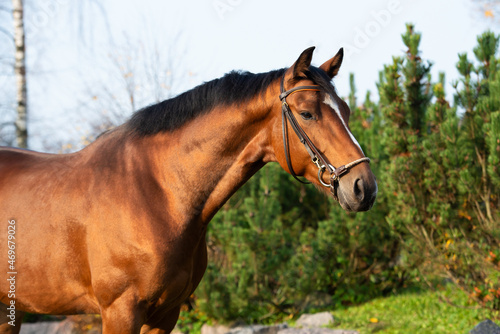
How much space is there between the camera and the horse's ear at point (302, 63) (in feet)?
7.96

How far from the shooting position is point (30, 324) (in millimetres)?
5637

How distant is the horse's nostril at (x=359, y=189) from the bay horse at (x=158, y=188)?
1cm

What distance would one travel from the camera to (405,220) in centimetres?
594

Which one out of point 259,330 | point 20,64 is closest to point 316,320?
point 259,330

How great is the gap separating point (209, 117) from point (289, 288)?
443cm

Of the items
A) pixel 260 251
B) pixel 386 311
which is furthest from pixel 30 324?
pixel 386 311

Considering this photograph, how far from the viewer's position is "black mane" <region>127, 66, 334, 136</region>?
2.64 meters

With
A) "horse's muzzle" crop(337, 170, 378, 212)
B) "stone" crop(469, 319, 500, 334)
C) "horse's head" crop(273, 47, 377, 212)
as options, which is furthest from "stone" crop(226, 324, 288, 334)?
"horse's muzzle" crop(337, 170, 378, 212)

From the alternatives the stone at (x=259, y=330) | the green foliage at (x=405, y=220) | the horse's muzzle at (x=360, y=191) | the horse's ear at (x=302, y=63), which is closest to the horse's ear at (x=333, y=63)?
the horse's ear at (x=302, y=63)

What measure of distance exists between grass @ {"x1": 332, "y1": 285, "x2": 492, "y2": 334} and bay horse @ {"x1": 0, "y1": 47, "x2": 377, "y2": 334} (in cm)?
399

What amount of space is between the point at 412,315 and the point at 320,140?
16.5ft

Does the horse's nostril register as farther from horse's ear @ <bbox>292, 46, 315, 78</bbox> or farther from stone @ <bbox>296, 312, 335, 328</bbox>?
stone @ <bbox>296, 312, 335, 328</bbox>

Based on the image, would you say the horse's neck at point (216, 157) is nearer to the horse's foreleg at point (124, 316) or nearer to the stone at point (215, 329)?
the horse's foreleg at point (124, 316)

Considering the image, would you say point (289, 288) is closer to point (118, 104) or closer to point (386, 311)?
point (386, 311)
